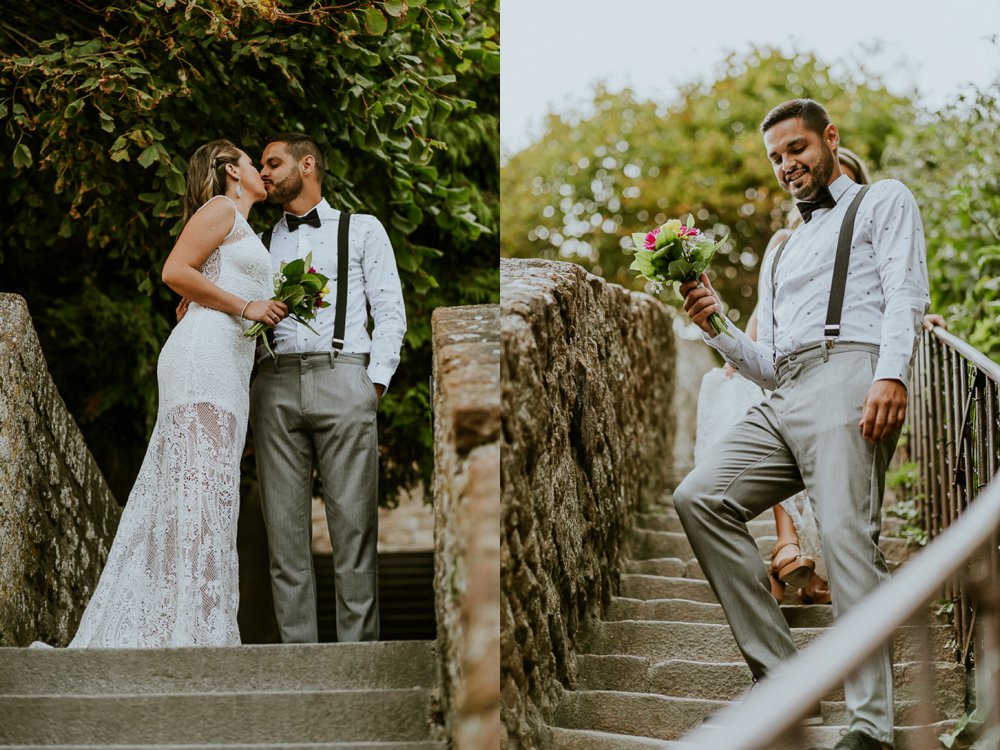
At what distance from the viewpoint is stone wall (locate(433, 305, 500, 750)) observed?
292cm

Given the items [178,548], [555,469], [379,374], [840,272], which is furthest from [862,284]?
[178,548]

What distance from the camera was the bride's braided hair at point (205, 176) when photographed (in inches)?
181

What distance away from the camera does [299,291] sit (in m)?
4.28

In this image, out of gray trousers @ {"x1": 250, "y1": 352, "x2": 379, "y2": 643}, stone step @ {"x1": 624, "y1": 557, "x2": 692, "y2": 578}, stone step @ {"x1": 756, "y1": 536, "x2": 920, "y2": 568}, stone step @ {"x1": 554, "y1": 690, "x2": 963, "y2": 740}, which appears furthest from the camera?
stone step @ {"x1": 756, "y1": 536, "x2": 920, "y2": 568}

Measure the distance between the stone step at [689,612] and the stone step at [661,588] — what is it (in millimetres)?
201

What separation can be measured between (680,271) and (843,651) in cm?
212

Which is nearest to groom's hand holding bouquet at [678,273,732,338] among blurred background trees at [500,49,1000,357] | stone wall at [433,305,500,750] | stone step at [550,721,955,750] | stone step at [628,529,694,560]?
stone wall at [433,305,500,750]

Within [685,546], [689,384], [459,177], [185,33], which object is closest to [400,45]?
[185,33]

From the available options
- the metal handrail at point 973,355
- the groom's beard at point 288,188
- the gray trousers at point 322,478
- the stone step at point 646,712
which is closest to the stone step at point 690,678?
the stone step at point 646,712

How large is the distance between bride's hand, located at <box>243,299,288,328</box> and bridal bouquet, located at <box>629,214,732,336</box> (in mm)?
1386

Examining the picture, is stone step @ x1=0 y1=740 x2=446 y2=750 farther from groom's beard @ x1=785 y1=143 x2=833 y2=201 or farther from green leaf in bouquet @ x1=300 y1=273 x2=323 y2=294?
groom's beard @ x1=785 y1=143 x2=833 y2=201

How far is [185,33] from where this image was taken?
501cm

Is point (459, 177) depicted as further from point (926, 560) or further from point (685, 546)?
point (926, 560)

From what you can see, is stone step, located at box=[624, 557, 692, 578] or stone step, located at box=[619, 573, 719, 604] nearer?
stone step, located at box=[619, 573, 719, 604]
